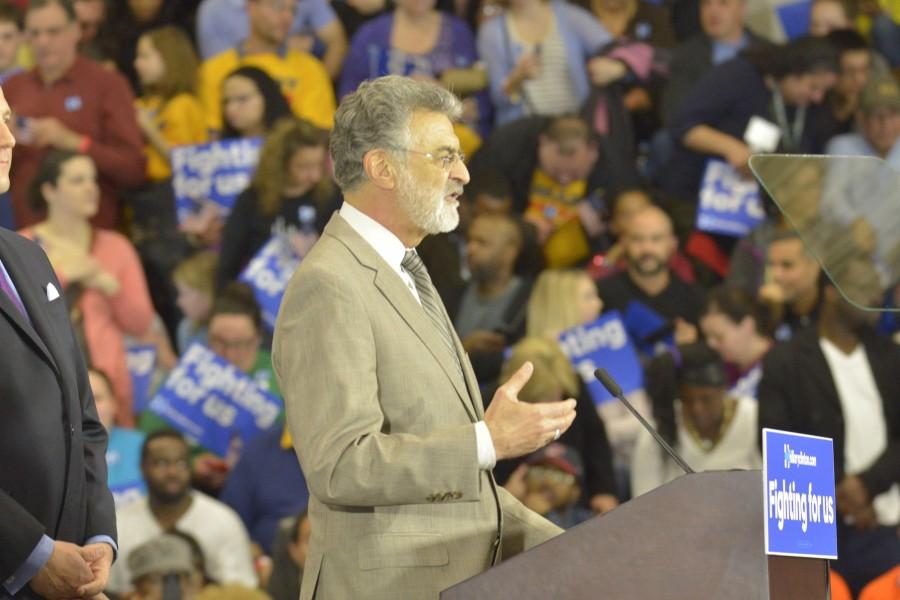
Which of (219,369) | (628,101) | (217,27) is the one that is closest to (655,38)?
(628,101)

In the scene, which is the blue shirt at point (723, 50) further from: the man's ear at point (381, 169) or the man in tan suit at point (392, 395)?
the man's ear at point (381, 169)

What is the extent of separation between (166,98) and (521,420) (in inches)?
196

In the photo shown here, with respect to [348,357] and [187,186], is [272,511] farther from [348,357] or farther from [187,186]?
[348,357]

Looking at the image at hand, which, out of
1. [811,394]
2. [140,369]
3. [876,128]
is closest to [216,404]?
[140,369]

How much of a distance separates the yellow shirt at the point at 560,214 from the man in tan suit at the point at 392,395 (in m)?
3.75

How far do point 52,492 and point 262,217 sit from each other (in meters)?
3.98

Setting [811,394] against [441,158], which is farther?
[811,394]

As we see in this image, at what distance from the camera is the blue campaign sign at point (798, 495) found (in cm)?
275

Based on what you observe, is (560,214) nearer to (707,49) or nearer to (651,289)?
(651,289)

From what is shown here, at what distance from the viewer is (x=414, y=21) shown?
302 inches

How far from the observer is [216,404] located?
6449mm

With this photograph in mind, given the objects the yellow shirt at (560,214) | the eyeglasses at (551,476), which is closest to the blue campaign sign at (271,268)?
the yellow shirt at (560,214)

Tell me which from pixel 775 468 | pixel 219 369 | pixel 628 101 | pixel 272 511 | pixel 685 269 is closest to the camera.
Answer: pixel 775 468

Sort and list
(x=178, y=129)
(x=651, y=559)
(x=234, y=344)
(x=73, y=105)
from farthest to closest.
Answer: (x=178, y=129) → (x=73, y=105) → (x=234, y=344) → (x=651, y=559)
